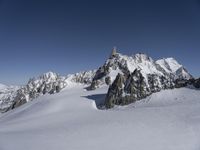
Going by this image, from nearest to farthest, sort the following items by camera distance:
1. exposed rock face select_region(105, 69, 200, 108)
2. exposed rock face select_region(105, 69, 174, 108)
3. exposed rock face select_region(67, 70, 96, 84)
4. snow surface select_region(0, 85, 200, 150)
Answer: snow surface select_region(0, 85, 200, 150) → exposed rock face select_region(105, 69, 200, 108) → exposed rock face select_region(105, 69, 174, 108) → exposed rock face select_region(67, 70, 96, 84)

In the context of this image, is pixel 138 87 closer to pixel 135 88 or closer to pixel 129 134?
pixel 135 88

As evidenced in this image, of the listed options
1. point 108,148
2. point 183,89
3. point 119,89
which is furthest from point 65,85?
point 108,148

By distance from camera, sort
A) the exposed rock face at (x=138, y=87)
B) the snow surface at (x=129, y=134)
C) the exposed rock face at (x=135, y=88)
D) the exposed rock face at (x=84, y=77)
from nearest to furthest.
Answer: the snow surface at (x=129, y=134) → the exposed rock face at (x=138, y=87) → the exposed rock face at (x=135, y=88) → the exposed rock face at (x=84, y=77)

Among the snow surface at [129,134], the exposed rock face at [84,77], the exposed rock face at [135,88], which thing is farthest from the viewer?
the exposed rock face at [84,77]

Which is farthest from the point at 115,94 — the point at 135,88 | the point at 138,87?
the point at 138,87

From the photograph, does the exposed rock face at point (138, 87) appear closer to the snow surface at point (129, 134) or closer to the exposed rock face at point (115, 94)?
the exposed rock face at point (115, 94)

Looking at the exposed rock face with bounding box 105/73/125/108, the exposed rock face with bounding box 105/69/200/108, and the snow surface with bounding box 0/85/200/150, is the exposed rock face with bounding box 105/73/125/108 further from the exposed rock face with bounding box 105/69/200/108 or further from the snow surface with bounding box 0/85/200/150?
the snow surface with bounding box 0/85/200/150

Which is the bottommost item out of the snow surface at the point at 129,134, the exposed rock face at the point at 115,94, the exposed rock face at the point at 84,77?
the snow surface at the point at 129,134

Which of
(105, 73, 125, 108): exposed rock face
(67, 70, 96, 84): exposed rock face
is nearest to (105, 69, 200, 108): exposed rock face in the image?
(105, 73, 125, 108): exposed rock face

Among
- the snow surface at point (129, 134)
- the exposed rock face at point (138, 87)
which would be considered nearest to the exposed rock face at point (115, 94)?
the exposed rock face at point (138, 87)

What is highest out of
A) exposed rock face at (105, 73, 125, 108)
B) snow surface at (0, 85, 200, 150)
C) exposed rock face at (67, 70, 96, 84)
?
exposed rock face at (67, 70, 96, 84)

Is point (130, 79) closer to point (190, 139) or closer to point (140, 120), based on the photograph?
point (140, 120)
